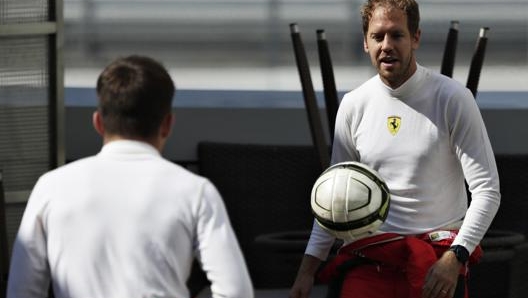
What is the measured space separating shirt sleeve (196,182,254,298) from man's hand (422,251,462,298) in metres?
1.35

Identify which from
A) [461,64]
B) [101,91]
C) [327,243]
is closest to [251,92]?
[461,64]

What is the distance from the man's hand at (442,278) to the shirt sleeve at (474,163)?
0.07m

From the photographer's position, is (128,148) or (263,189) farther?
(263,189)

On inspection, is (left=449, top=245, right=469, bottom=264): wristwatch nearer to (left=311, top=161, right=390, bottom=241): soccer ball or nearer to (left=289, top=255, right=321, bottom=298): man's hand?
(left=311, top=161, right=390, bottom=241): soccer ball

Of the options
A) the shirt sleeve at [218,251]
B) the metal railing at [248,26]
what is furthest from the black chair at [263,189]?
the shirt sleeve at [218,251]

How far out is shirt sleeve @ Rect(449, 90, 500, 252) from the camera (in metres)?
4.70

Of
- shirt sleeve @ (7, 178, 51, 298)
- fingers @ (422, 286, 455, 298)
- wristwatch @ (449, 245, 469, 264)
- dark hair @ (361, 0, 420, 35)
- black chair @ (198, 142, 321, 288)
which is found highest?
dark hair @ (361, 0, 420, 35)

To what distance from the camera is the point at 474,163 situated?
4.73 metres

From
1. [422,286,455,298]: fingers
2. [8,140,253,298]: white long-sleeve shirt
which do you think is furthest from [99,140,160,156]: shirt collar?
[422,286,455,298]: fingers

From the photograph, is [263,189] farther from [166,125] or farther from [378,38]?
[166,125]

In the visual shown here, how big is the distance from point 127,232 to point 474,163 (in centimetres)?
162

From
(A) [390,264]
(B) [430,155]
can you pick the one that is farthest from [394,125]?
(A) [390,264]

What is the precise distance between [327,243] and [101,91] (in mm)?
1708

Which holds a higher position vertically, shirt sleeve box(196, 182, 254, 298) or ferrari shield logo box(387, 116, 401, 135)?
A: shirt sleeve box(196, 182, 254, 298)
